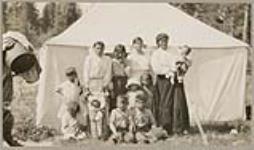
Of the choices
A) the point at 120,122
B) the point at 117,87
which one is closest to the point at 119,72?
the point at 117,87

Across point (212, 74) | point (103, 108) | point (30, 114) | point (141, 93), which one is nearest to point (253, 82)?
point (212, 74)

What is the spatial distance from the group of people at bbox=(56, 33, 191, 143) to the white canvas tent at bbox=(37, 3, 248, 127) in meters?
0.03

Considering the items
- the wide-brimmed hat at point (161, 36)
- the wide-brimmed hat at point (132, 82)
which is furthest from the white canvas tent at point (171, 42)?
the wide-brimmed hat at point (132, 82)

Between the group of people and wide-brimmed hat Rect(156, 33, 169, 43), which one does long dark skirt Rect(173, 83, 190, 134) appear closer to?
the group of people

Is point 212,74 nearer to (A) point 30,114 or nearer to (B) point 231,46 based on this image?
(B) point 231,46

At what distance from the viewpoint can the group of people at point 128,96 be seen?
2012 millimetres

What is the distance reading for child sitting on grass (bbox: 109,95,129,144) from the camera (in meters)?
2.02

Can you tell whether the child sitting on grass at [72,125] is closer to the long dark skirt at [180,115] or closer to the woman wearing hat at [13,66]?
the woman wearing hat at [13,66]

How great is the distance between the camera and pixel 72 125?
2.01 meters

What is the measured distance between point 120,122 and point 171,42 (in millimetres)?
330

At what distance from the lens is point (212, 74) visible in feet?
6.68

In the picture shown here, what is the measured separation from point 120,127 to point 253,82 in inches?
19.4

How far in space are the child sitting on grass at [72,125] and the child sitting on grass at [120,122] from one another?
105 millimetres

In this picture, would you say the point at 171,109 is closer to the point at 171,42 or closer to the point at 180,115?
the point at 180,115
